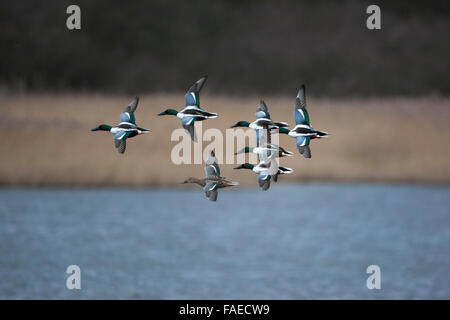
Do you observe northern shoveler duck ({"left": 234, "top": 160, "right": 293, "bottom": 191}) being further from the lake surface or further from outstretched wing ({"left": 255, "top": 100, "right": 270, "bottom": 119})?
the lake surface

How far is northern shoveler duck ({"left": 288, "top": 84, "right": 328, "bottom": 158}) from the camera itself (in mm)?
7457

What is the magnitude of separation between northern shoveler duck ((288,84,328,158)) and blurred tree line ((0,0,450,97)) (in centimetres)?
4952

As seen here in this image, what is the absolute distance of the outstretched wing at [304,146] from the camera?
7379 millimetres

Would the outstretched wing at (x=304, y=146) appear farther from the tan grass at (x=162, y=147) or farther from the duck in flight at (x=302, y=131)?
the tan grass at (x=162, y=147)

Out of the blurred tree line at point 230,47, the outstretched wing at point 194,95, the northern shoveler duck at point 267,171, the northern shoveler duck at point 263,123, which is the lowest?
the northern shoveler duck at point 267,171

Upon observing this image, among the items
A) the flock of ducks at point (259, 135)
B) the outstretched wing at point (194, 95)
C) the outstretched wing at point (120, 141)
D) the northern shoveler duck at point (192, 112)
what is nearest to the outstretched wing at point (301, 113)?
the flock of ducks at point (259, 135)

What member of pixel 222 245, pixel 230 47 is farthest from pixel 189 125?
pixel 230 47

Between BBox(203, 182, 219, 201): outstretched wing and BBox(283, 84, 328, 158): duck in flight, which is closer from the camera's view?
BBox(283, 84, 328, 158): duck in flight

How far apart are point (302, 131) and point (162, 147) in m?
27.9

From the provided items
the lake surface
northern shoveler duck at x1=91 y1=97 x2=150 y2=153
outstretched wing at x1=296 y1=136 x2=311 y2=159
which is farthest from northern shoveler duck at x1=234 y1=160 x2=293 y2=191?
the lake surface

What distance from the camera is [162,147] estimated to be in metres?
35.3

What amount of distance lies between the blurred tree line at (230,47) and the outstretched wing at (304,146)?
49.7m
